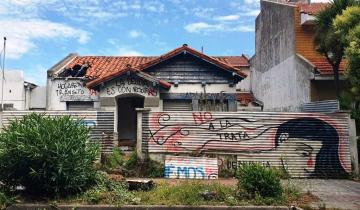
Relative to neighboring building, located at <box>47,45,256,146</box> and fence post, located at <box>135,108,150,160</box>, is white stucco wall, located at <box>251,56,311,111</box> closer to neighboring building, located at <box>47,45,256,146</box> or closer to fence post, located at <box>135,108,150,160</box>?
neighboring building, located at <box>47,45,256,146</box>

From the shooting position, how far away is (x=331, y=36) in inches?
628

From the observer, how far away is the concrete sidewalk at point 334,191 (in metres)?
9.83

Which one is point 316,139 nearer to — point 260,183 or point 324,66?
point 260,183

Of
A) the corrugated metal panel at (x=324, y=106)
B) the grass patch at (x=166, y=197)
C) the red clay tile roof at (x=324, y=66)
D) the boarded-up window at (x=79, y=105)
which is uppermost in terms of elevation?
the red clay tile roof at (x=324, y=66)

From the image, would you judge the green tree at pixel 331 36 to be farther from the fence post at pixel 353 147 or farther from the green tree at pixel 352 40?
the fence post at pixel 353 147

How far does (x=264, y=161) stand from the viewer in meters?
13.9

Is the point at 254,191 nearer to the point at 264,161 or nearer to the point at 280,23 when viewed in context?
the point at 264,161

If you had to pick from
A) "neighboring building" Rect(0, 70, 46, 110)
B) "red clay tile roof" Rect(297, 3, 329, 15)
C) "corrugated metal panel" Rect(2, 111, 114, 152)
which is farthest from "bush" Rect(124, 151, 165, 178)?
"neighboring building" Rect(0, 70, 46, 110)

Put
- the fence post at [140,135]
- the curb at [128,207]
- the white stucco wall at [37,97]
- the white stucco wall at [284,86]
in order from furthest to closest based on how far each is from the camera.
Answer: the white stucco wall at [37,97], the white stucco wall at [284,86], the fence post at [140,135], the curb at [128,207]

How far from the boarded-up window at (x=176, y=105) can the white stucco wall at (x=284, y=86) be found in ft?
16.7

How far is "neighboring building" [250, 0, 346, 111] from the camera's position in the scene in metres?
18.5

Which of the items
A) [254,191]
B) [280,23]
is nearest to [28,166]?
[254,191]

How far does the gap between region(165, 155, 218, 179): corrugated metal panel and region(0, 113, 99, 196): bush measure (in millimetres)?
3836

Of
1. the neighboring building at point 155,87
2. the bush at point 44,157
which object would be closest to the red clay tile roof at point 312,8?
the neighboring building at point 155,87
